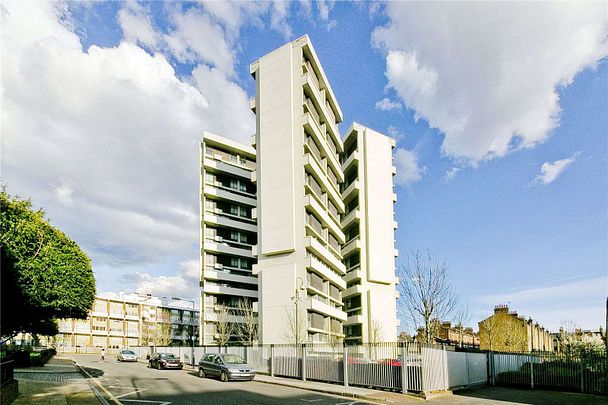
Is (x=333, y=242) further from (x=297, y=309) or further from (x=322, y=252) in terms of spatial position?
(x=297, y=309)

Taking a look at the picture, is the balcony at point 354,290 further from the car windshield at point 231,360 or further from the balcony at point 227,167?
the car windshield at point 231,360

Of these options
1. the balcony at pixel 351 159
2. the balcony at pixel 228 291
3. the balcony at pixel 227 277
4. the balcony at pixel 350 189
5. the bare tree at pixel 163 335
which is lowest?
the bare tree at pixel 163 335

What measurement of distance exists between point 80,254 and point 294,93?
3208 cm

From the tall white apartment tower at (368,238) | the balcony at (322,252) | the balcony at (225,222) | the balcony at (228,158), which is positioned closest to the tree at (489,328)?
the tall white apartment tower at (368,238)

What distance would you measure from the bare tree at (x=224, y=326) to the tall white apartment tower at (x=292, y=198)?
50.8 ft

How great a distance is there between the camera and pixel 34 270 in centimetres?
1855

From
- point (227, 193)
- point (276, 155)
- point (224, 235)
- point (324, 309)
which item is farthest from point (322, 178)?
point (224, 235)

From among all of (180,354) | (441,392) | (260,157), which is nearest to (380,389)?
(441,392)

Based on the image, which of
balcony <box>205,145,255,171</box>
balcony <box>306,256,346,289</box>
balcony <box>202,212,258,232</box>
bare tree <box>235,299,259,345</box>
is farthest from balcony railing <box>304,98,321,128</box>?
bare tree <box>235,299,259,345</box>

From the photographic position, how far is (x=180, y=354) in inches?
1855

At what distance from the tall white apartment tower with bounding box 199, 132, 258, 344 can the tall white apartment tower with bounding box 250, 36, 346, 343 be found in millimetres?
17105

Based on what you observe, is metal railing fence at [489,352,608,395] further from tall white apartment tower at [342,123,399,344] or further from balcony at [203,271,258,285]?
balcony at [203,271,258,285]

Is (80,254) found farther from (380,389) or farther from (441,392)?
(441,392)

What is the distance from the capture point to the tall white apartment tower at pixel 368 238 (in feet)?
204
